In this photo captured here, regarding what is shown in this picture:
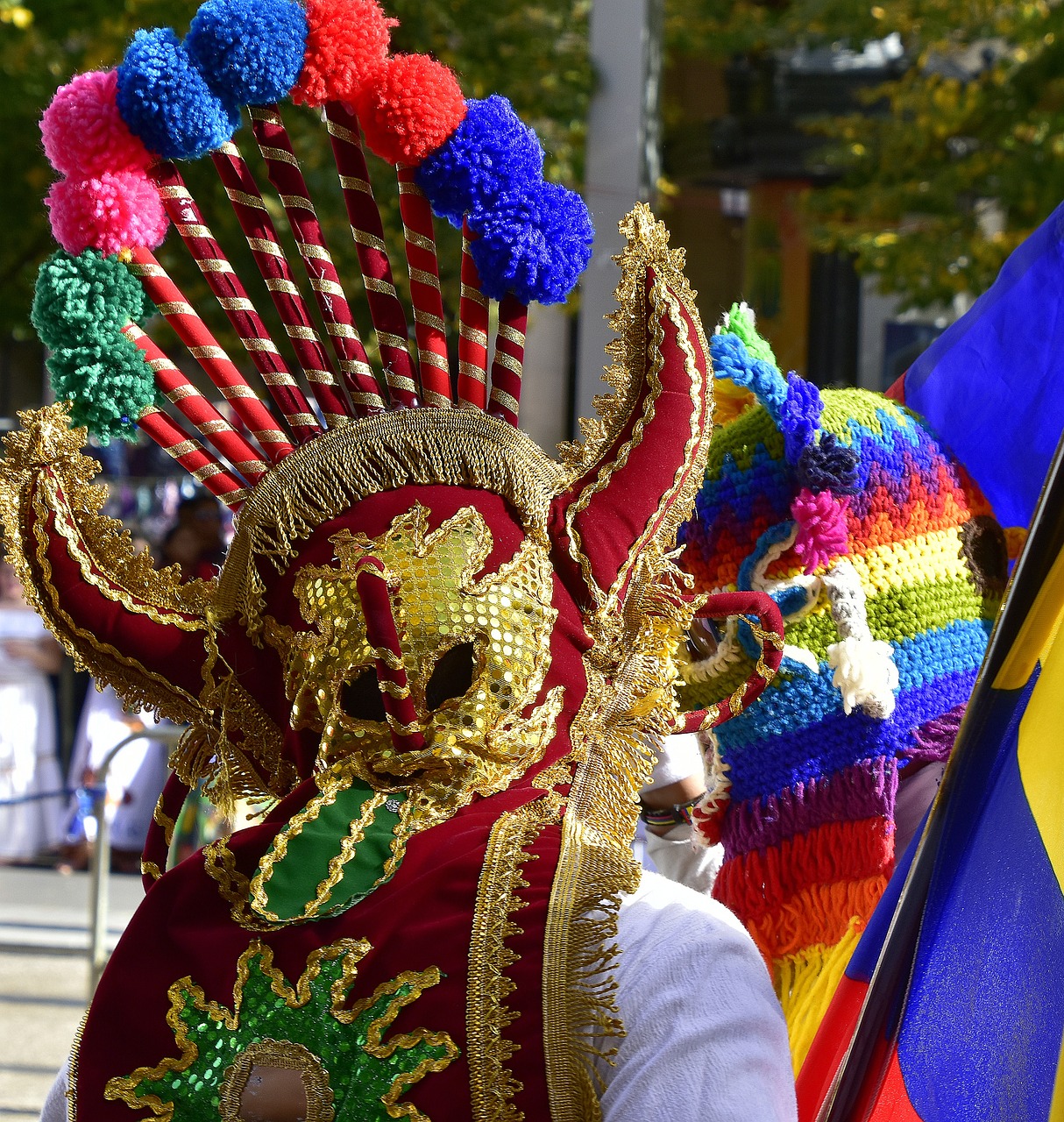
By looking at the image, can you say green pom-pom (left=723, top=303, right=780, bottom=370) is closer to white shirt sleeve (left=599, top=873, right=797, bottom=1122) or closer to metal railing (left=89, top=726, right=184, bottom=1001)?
white shirt sleeve (left=599, top=873, right=797, bottom=1122)

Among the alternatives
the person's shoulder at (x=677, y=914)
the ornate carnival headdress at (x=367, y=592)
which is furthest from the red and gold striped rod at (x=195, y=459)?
the person's shoulder at (x=677, y=914)

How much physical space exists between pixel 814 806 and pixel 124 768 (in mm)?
4701

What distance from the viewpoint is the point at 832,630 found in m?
1.82

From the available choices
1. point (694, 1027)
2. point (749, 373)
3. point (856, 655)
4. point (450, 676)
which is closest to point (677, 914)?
point (694, 1027)

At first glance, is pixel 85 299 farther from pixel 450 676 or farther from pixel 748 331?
pixel 748 331

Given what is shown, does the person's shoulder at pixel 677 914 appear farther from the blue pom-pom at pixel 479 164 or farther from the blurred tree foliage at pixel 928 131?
the blurred tree foliage at pixel 928 131

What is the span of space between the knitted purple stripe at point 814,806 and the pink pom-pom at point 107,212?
111 centimetres

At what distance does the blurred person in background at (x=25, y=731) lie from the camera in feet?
20.9

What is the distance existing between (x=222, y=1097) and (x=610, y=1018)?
1.22ft

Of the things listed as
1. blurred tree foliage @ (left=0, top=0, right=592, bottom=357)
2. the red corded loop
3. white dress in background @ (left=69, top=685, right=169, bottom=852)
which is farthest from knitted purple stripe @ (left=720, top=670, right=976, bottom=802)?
blurred tree foliage @ (left=0, top=0, right=592, bottom=357)

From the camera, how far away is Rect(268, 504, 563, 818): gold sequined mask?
1280 mm

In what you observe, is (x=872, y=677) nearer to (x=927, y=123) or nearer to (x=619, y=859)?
(x=619, y=859)

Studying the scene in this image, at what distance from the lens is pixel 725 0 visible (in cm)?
664

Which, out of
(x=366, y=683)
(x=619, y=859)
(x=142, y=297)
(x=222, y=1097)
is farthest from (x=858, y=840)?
(x=142, y=297)
